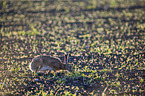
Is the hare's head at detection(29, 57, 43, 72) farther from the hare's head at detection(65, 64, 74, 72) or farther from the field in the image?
the hare's head at detection(65, 64, 74, 72)

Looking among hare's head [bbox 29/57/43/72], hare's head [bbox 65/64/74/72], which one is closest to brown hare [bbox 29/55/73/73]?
hare's head [bbox 29/57/43/72]

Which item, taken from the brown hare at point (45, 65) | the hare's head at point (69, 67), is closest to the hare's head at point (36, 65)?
the brown hare at point (45, 65)

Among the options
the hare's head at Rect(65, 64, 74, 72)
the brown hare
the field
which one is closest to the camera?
the field

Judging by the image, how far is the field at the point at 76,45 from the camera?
2.43 metres

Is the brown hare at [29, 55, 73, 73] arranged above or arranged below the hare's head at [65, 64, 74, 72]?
above

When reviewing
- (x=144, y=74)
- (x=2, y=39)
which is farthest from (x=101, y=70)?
(x=2, y=39)

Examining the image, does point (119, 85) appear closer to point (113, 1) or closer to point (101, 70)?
point (101, 70)

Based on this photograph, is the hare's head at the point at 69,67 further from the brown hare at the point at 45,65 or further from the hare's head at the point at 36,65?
the hare's head at the point at 36,65

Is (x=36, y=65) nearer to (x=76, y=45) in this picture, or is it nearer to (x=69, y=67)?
(x=69, y=67)

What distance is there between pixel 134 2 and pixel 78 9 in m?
1.67

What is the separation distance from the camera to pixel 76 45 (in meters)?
3.36

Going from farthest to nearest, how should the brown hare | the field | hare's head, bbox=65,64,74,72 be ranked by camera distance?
1. hare's head, bbox=65,64,74,72
2. the brown hare
3. the field

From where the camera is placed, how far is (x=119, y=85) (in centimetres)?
244

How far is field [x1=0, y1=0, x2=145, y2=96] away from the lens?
2432mm
